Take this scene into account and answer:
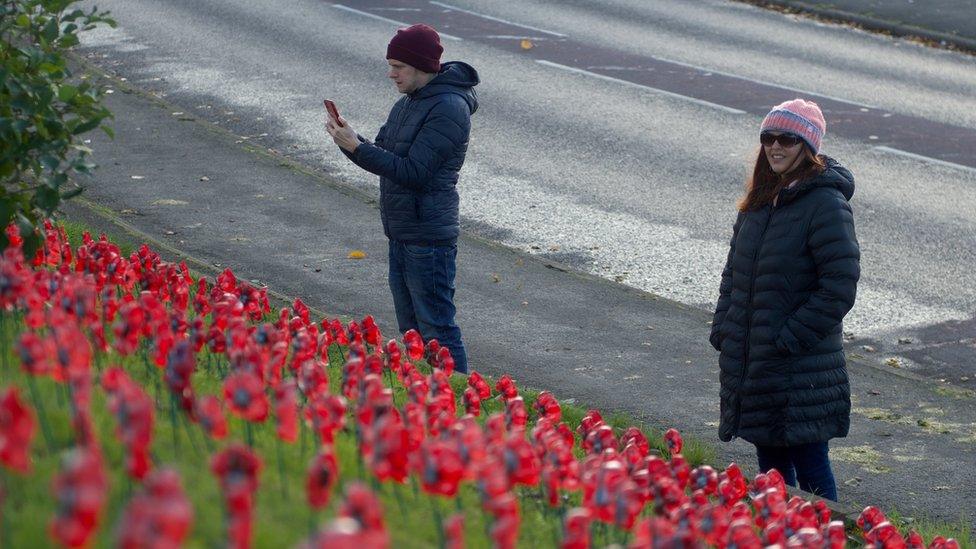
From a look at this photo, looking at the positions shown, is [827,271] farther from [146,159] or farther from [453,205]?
[146,159]

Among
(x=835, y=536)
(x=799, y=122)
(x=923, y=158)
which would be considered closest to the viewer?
(x=835, y=536)

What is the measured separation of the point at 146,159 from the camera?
11.5 meters

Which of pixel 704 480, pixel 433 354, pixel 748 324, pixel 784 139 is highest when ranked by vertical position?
pixel 784 139

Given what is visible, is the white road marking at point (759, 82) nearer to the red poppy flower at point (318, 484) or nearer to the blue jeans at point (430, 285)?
the blue jeans at point (430, 285)

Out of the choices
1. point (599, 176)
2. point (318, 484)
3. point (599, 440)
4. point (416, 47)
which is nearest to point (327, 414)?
point (318, 484)

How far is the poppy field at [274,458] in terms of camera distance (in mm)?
2814

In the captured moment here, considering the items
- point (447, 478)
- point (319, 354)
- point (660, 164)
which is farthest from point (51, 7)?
point (660, 164)

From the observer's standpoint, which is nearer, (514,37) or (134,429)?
(134,429)

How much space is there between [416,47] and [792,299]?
204 cm

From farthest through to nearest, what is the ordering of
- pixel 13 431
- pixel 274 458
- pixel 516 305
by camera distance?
1. pixel 516 305
2. pixel 274 458
3. pixel 13 431

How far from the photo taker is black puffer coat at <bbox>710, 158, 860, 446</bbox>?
215 inches

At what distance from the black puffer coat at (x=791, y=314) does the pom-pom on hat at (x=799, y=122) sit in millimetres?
144

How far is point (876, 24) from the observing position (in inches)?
771

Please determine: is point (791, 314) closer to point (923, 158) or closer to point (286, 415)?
point (286, 415)
